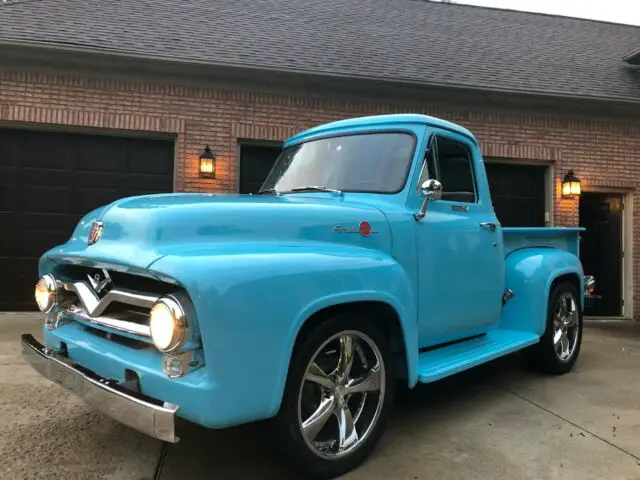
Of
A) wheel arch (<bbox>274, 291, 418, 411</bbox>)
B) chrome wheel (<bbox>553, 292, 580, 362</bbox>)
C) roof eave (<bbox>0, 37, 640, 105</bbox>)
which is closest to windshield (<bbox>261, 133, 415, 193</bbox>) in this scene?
wheel arch (<bbox>274, 291, 418, 411</bbox>)

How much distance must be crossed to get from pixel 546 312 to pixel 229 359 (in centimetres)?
330

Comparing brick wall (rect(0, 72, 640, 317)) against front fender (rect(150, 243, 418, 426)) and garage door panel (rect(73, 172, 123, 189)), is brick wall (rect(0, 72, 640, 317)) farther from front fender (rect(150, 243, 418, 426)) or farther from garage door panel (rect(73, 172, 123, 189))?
front fender (rect(150, 243, 418, 426))

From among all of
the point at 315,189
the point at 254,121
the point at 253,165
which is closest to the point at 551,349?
the point at 315,189

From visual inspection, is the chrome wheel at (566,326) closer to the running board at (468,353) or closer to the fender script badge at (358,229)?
the running board at (468,353)

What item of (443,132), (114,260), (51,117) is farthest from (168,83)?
(114,260)

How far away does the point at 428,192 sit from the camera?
3170mm

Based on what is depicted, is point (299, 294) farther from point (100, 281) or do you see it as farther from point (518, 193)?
point (518, 193)

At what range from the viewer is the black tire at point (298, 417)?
2.39 meters

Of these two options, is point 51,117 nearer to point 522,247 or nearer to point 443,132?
point 443,132

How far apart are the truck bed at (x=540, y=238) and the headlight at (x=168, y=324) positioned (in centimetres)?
316

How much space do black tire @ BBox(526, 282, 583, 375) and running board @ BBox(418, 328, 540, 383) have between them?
52cm

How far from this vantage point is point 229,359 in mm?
2111

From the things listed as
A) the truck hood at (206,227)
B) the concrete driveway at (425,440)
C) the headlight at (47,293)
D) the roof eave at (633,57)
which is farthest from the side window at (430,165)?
the roof eave at (633,57)

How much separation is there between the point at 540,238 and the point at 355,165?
93.3 inches
